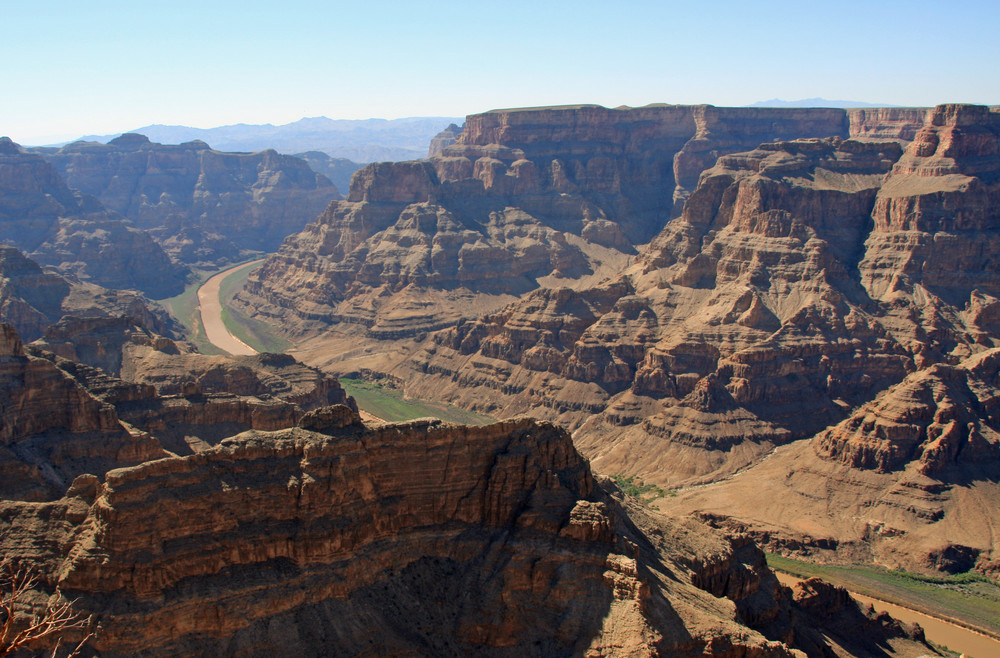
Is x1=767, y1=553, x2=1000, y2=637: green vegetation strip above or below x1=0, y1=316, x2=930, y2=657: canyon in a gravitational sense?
below

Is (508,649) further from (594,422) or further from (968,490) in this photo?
(594,422)

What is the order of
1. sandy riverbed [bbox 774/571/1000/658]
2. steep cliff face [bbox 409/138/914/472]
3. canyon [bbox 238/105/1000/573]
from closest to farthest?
sandy riverbed [bbox 774/571/1000/658] < canyon [bbox 238/105/1000/573] < steep cliff face [bbox 409/138/914/472]

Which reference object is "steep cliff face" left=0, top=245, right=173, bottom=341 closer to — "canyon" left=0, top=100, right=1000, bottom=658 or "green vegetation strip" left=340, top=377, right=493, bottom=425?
"canyon" left=0, top=100, right=1000, bottom=658

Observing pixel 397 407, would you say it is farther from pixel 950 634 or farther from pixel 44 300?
pixel 950 634

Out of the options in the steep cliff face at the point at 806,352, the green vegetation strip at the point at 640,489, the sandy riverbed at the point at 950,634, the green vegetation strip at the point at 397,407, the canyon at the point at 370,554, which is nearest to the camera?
the canyon at the point at 370,554

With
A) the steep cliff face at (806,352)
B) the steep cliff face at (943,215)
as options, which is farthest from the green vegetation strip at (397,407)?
the steep cliff face at (943,215)

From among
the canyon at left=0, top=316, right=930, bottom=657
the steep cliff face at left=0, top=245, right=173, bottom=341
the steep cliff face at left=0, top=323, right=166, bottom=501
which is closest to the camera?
the canyon at left=0, top=316, right=930, bottom=657

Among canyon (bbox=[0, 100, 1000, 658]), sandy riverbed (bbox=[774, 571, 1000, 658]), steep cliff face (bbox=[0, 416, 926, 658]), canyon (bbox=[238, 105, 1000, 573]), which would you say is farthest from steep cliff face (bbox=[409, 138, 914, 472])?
steep cliff face (bbox=[0, 416, 926, 658])

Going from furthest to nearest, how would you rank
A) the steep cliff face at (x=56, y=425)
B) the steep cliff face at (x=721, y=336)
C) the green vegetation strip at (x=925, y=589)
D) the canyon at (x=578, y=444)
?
the steep cliff face at (x=721, y=336)
the green vegetation strip at (x=925, y=589)
the steep cliff face at (x=56, y=425)
the canyon at (x=578, y=444)

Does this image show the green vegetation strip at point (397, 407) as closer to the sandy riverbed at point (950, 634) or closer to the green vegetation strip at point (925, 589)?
the green vegetation strip at point (925, 589)
